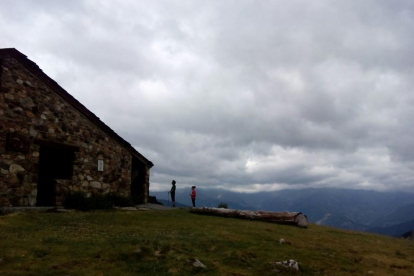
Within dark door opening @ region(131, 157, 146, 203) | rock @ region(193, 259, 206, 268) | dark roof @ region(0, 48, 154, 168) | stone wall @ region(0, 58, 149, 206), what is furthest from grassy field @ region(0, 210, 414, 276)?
dark door opening @ region(131, 157, 146, 203)

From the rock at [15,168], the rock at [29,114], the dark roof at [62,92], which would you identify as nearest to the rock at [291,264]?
the rock at [15,168]

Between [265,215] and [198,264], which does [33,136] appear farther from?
[265,215]

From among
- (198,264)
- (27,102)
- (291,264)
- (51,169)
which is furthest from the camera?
(51,169)

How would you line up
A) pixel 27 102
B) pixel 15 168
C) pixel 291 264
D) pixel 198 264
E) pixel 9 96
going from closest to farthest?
1. pixel 198 264
2. pixel 291 264
3. pixel 15 168
4. pixel 9 96
5. pixel 27 102

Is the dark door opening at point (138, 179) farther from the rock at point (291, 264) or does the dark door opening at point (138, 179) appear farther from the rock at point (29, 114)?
the rock at point (291, 264)

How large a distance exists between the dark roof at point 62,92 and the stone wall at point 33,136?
0.24 metres

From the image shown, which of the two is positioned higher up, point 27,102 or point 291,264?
point 27,102

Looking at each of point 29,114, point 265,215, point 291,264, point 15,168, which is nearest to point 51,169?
point 15,168

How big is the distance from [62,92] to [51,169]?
5.16 m

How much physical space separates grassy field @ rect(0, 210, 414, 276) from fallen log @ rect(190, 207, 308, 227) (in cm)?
463

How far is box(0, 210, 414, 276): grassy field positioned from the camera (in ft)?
27.8

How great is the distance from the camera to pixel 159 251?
390 inches

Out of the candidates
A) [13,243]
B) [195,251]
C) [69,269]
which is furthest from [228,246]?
[13,243]

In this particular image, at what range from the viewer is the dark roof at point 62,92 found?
17.0 m
